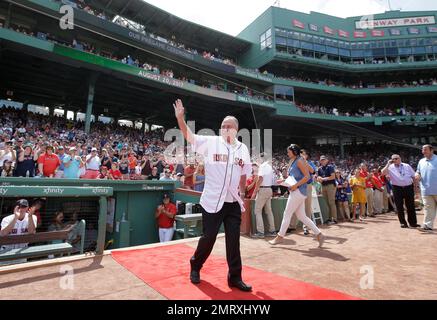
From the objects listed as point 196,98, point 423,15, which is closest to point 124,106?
point 196,98

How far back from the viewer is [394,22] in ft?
121

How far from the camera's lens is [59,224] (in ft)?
19.0

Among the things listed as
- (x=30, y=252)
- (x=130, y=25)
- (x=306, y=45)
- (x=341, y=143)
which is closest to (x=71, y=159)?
(x=30, y=252)

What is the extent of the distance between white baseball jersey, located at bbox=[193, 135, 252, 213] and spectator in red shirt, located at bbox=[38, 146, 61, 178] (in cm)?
650

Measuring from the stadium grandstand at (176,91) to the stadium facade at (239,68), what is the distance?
0.46 ft

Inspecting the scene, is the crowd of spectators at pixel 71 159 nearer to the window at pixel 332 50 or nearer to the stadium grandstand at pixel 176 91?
the stadium grandstand at pixel 176 91

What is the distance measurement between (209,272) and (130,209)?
4.35 m

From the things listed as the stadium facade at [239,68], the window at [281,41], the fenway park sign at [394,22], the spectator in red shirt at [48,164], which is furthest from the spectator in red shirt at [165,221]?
the fenway park sign at [394,22]

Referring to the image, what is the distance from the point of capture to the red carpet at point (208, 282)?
2535 millimetres

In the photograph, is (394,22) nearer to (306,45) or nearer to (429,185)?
(306,45)

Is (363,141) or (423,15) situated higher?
(423,15)

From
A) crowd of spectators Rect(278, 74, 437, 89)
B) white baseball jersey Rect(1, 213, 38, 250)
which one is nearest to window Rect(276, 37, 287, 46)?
crowd of spectators Rect(278, 74, 437, 89)

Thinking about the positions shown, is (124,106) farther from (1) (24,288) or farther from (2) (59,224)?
(1) (24,288)

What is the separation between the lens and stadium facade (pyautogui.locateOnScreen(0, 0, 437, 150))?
2078 centimetres
